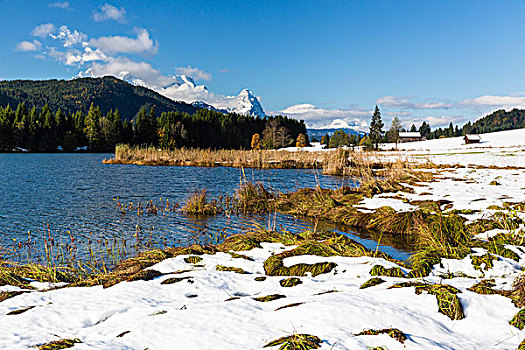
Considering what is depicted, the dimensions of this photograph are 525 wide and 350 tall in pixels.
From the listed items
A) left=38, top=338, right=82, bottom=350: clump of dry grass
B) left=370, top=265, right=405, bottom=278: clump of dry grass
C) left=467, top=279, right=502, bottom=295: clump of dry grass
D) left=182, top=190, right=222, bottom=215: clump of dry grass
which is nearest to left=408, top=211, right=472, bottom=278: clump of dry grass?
left=370, top=265, right=405, bottom=278: clump of dry grass

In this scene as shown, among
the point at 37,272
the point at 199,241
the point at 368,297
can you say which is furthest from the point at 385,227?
the point at 37,272

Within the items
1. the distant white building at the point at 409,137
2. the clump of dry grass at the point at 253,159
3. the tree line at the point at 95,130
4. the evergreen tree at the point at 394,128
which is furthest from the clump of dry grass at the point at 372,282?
the distant white building at the point at 409,137

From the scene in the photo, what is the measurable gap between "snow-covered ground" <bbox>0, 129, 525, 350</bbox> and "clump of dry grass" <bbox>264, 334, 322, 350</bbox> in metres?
0.08

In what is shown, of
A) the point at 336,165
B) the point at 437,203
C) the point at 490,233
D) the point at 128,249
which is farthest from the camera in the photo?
the point at 336,165

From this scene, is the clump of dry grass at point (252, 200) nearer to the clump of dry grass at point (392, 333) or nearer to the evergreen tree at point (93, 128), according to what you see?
the clump of dry grass at point (392, 333)

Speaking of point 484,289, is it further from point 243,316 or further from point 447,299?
point 243,316

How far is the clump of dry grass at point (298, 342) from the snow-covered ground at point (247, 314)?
82mm

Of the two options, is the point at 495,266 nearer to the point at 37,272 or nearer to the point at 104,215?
the point at 37,272

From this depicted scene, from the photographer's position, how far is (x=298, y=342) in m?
2.55

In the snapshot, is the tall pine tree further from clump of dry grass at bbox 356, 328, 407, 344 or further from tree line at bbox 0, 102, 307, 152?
clump of dry grass at bbox 356, 328, 407, 344

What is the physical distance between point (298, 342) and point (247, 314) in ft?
2.51

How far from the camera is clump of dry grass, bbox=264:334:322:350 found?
2518mm

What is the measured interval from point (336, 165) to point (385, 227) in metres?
15.0

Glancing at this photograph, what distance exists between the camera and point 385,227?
907 cm
